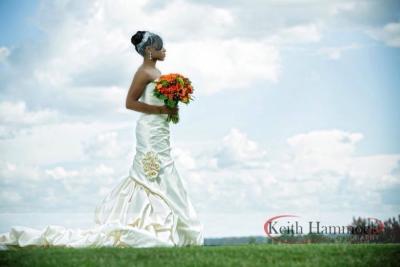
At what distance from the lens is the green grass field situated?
35.0 ft

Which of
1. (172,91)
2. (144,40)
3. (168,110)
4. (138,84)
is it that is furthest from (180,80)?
(144,40)

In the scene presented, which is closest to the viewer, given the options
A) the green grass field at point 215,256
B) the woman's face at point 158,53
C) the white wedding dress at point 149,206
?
the green grass field at point 215,256

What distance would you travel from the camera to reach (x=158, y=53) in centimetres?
1341

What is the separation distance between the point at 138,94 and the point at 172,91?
627mm

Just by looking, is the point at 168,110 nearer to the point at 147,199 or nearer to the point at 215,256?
the point at 147,199

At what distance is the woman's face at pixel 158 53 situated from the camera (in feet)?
43.9

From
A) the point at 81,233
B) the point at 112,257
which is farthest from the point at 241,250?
the point at 81,233

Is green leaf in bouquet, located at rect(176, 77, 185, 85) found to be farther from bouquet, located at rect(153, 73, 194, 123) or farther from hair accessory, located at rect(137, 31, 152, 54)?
hair accessory, located at rect(137, 31, 152, 54)

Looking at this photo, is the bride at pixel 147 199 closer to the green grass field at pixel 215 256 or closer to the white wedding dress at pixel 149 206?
the white wedding dress at pixel 149 206

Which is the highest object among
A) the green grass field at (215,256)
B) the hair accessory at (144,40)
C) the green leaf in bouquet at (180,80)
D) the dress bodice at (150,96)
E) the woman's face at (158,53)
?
the hair accessory at (144,40)

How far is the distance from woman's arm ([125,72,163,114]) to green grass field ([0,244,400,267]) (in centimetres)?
245

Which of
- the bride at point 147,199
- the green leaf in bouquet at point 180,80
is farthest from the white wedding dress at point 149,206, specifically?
the green leaf in bouquet at point 180,80

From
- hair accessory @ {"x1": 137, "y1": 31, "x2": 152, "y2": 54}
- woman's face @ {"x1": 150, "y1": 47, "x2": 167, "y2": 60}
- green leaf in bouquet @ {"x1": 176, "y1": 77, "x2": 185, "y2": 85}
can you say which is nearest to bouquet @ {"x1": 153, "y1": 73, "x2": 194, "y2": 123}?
green leaf in bouquet @ {"x1": 176, "y1": 77, "x2": 185, "y2": 85}

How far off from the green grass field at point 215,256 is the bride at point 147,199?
58 centimetres
